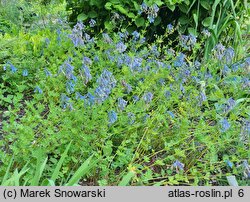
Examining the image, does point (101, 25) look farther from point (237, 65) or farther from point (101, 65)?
point (237, 65)

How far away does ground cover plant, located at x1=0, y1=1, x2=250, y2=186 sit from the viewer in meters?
2.47

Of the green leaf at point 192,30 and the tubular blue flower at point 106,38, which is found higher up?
the green leaf at point 192,30

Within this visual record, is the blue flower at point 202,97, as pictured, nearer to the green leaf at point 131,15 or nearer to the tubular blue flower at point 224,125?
the tubular blue flower at point 224,125

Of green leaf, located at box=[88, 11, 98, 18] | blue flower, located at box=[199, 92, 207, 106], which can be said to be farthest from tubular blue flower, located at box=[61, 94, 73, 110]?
green leaf, located at box=[88, 11, 98, 18]

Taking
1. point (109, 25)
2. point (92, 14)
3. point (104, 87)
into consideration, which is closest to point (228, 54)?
point (109, 25)

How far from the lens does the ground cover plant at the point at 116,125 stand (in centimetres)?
247

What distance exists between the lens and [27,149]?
2434mm

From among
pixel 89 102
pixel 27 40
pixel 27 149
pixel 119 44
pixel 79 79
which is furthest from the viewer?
pixel 27 40

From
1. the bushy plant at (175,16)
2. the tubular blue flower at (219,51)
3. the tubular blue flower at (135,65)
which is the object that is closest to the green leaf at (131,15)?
the bushy plant at (175,16)

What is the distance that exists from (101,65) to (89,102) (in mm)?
879

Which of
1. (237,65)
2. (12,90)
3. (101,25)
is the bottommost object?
(12,90)

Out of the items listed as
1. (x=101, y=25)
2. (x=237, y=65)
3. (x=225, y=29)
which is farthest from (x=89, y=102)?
(x=225, y=29)

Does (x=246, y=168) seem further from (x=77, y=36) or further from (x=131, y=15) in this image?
(x=131, y=15)

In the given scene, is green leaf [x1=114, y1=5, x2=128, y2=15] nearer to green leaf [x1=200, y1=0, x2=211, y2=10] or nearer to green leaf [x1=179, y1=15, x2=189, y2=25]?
green leaf [x1=179, y1=15, x2=189, y2=25]
